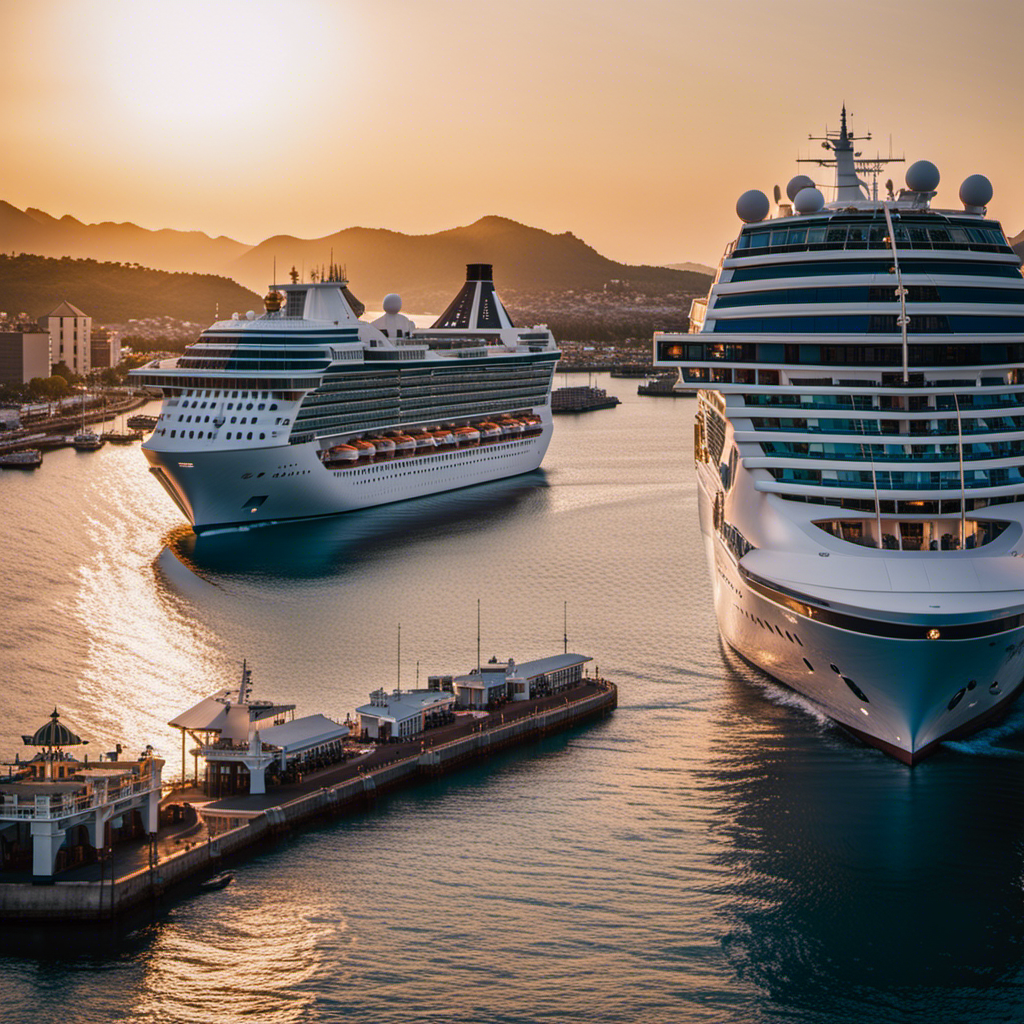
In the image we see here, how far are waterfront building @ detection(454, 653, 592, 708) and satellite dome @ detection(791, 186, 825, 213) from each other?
33.8 ft

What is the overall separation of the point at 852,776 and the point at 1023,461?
→ 21.6 ft

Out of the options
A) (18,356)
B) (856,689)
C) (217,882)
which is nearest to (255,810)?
(217,882)

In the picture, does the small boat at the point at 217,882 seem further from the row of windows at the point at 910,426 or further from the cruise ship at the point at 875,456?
the row of windows at the point at 910,426

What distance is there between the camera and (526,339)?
7519 centimetres

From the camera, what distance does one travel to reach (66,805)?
20.2 meters

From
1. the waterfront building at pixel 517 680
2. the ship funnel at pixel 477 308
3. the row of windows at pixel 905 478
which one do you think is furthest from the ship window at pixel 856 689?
the ship funnel at pixel 477 308

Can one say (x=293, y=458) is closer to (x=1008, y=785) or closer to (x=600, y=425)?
(x=1008, y=785)

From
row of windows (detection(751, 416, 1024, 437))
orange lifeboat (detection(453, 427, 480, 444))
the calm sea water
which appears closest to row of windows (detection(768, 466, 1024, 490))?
row of windows (detection(751, 416, 1024, 437))

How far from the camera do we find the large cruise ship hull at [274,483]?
164ft

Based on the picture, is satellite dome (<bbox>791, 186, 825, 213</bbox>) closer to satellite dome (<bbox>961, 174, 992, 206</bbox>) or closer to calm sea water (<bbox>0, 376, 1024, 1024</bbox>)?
satellite dome (<bbox>961, 174, 992, 206</bbox>)

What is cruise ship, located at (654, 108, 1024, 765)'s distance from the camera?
23859 mm

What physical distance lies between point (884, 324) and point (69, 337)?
128 meters

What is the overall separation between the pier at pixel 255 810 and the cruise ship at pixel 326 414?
23.9 metres

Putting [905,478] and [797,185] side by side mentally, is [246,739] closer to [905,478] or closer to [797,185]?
[905,478]
